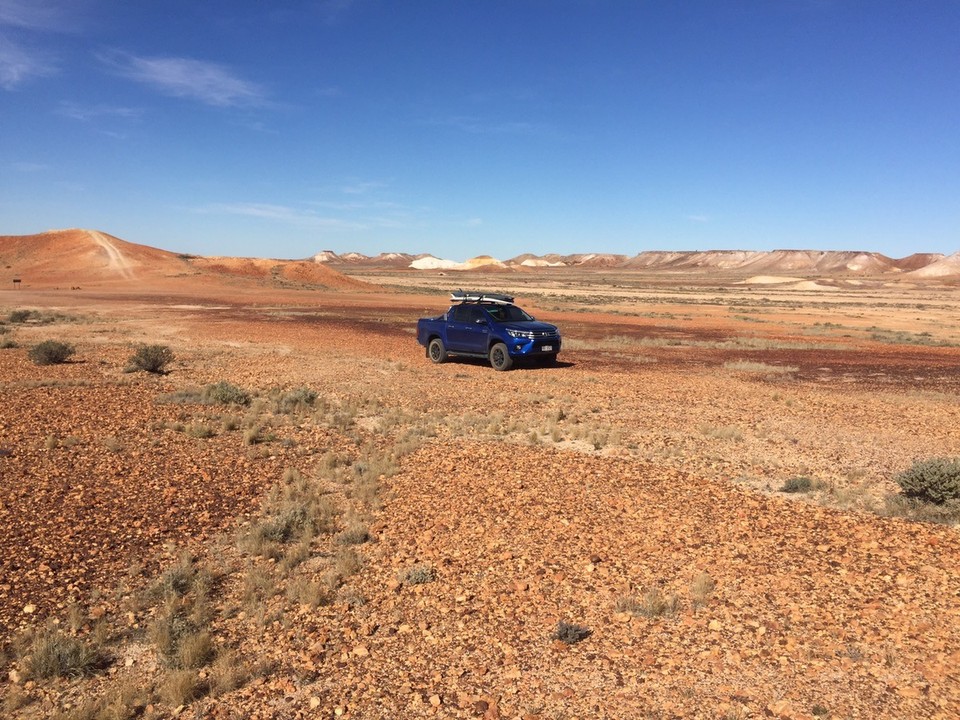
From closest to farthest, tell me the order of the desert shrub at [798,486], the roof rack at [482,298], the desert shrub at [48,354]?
the desert shrub at [798,486] → the desert shrub at [48,354] → the roof rack at [482,298]

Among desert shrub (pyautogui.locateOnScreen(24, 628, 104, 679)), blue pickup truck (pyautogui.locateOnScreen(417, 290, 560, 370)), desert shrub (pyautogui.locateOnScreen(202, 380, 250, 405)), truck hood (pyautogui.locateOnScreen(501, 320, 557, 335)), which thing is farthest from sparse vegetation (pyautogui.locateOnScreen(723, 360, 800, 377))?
desert shrub (pyautogui.locateOnScreen(24, 628, 104, 679))

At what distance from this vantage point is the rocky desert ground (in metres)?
4.61

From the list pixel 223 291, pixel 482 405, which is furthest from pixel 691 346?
pixel 223 291

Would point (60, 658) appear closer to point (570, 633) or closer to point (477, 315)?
point (570, 633)

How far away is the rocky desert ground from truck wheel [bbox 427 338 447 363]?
434cm

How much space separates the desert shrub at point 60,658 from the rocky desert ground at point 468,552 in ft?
0.05

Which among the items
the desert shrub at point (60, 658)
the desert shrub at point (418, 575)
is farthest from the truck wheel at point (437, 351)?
the desert shrub at point (60, 658)

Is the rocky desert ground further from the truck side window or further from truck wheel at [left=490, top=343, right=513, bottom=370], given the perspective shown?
the truck side window

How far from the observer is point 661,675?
4.70m

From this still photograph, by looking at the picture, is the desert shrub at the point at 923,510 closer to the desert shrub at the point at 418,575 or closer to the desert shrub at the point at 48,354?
the desert shrub at the point at 418,575

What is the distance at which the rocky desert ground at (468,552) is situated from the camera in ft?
15.1

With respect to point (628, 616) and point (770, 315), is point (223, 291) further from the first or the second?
point (628, 616)

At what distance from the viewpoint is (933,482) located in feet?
26.3

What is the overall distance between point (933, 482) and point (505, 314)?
13102 millimetres
